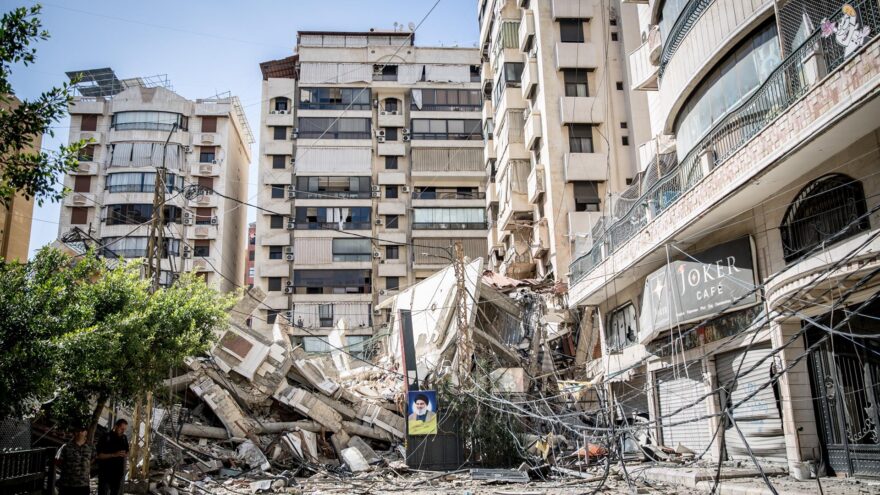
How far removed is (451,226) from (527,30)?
18.4m

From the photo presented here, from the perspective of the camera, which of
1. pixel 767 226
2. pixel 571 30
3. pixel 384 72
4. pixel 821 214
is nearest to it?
pixel 821 214

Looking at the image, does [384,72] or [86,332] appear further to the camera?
[384,72]

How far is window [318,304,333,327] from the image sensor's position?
4562cm

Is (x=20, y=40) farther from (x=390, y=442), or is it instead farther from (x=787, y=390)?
(x=390, y=442)

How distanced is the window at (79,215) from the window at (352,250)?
17.6 m

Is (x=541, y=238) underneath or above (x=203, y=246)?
underneath

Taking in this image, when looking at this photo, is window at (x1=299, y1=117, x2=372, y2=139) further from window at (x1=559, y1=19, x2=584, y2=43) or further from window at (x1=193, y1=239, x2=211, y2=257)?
window at (x1=559, y1=19, x2=584, y2=43)

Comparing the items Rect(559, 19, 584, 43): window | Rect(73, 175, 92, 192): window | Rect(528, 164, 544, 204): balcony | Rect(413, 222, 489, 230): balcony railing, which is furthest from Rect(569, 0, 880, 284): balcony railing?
Rect(73, 175, 92, 192): window

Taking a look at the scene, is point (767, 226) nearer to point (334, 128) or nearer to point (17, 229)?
point (17, 229)

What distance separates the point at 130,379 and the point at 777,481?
12.5m

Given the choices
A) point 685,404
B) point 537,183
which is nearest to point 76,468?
point 685,404

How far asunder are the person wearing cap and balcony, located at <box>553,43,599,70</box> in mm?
18193

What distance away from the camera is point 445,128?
164 feet

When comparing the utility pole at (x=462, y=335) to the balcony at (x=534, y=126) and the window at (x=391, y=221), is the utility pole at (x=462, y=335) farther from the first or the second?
the window at (x=391, y=221)
